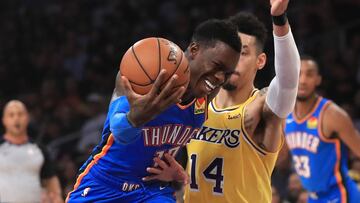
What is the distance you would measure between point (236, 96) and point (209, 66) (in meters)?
0.79

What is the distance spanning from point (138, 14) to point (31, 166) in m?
5.69

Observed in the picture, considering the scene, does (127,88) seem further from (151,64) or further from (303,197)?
(303,197)

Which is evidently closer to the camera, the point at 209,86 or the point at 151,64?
the point at 151,64

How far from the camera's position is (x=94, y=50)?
12852 mm

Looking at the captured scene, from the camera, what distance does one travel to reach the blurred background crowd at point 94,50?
9938mm

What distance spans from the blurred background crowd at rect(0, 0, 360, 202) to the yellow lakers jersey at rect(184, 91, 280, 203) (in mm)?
3527

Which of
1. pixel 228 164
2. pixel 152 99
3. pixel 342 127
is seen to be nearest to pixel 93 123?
pixel 342 127

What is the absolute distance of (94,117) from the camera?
11.1 m

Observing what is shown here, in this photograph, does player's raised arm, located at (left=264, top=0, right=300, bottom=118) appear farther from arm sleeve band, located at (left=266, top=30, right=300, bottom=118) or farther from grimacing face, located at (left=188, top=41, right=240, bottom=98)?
grimacing face, located at (left=188, top=41, right=240, bottom=98)

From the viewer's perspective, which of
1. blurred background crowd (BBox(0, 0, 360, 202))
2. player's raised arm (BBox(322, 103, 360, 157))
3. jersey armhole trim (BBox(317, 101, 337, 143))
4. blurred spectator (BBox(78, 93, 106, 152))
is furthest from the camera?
blurred spectator (BBox(78, 93, 106, 152))

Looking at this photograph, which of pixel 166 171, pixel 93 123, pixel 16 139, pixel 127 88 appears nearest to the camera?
pixel 127 88

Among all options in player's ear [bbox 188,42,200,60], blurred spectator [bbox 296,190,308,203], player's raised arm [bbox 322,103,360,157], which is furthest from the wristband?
blurred spectator [bbox 296,190,308,203]

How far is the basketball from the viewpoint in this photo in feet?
12.6

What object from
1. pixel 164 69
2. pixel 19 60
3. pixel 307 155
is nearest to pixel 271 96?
pixel 164 69
